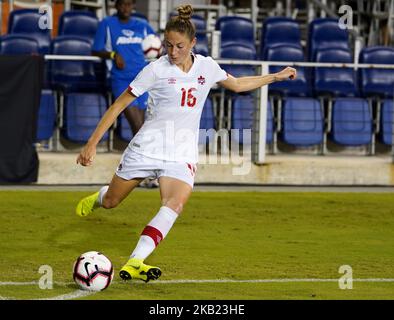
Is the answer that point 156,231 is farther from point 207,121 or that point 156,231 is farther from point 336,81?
point 336,81

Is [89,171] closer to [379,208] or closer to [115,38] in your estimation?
[115,38]

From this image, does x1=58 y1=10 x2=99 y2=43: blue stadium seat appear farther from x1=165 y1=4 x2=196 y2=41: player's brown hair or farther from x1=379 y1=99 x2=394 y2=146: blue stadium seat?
x1=165 y1=4 x2=196 y2=41: player's brown hair

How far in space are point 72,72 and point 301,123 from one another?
3.50 m

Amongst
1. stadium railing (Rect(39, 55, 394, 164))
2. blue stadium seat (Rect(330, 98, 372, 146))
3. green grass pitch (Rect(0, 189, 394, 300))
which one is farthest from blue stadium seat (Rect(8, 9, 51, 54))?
blue stadium seat (Rect(330, 98, 372, 146))

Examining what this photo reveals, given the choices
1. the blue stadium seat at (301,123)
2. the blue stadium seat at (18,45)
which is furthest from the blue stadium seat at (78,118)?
the blue stadium seat at (301,123)

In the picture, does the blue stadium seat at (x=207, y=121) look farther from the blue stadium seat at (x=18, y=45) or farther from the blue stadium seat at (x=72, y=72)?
the blue stadium seat at (x=18, y=45)

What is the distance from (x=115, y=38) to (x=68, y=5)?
244 inches

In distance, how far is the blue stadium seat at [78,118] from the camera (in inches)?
711

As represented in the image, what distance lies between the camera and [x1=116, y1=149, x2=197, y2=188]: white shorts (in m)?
9.93

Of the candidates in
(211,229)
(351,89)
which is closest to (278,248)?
(211,229)

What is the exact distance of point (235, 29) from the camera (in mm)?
21125

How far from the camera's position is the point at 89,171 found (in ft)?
57.4

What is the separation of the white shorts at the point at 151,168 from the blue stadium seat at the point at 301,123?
920cm

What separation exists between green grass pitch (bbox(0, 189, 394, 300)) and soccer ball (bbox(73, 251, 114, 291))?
0.09 m
